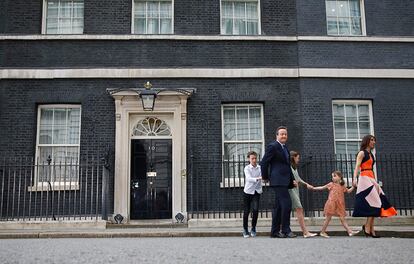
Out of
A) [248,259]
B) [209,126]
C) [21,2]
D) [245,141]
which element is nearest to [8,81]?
[21,2]

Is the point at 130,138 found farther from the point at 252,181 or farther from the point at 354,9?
the point at 354,9

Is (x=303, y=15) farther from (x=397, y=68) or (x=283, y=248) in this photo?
(x=283, y=248)

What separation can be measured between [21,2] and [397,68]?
34.9 feet

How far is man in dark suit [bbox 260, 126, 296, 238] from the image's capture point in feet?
27.7

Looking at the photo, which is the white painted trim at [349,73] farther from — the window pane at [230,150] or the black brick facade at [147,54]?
the window pane at [230,150]

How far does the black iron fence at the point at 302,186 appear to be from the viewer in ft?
41.3

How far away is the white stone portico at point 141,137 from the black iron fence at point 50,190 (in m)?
0.44

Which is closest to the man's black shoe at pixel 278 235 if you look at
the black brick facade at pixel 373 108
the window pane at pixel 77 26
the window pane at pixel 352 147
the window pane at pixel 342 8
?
the black brick facade at pixel 373 108

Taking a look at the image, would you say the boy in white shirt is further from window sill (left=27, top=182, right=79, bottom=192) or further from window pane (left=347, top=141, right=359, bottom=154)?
window sill (left=27, top=182, right=79, bottom=192)

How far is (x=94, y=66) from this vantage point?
1323 centimetres

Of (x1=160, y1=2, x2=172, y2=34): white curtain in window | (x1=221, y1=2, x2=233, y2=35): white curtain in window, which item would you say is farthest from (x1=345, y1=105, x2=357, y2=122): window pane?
(x1=160, y1=2, x2=172, y2=34): white curtain in window

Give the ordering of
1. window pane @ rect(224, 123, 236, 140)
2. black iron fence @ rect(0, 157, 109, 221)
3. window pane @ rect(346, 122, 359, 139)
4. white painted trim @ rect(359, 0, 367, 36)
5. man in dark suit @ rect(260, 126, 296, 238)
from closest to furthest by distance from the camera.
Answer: man in dark suit @ rect(260, 126, 296, 238) < black iron fence @ rect(0, 157, 109, 221) < window pane @ rect(224, 123, 236, 140) < window pane @ rect(346, 122, 359, 139) < white painted trim @ rect(359, 0, 367, 36)

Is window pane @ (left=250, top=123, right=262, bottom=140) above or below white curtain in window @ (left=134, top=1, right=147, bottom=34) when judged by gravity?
below

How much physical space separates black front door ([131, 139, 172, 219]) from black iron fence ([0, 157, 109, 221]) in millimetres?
854
